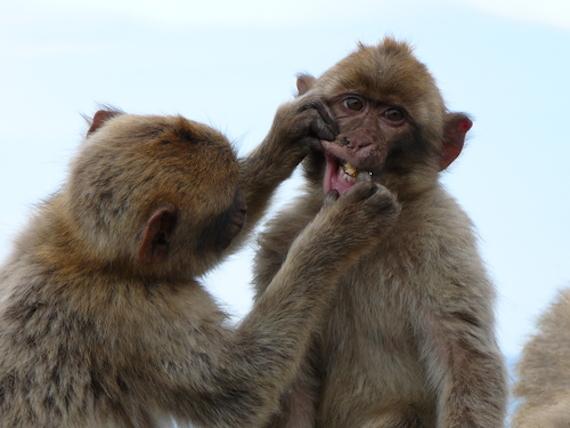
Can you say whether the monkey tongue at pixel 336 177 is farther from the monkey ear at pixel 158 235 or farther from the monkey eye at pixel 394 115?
the monkey ear at pixel 158 235

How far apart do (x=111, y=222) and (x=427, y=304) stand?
1293 mm

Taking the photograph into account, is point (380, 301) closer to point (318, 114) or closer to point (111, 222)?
point (318, 114)

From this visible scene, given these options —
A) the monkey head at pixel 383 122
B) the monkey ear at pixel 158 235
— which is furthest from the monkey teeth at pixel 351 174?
the monkey ear at pixel 158 235

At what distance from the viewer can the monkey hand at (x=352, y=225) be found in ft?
17.7

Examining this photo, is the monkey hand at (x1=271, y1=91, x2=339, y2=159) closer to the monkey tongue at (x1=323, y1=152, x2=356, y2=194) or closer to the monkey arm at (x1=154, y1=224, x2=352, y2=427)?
the monkey tongue at (x1=323, y1=152, x2=356, y2=194)

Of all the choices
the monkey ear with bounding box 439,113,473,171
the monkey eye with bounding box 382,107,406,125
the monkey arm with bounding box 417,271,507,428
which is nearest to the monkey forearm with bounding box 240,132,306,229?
the monkey eye with bounding box 382,107,406,125

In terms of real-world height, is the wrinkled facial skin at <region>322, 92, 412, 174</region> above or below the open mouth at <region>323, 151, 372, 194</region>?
above

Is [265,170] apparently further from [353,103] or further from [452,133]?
[452,133]

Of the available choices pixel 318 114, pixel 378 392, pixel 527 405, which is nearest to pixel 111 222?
pixel 318 114

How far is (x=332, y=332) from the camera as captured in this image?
5758 millimetres

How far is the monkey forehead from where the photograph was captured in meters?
5.55

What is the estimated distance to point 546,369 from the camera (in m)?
8.05

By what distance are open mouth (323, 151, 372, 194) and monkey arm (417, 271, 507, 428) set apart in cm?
55

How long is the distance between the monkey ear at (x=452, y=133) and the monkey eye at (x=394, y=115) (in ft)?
0.97
